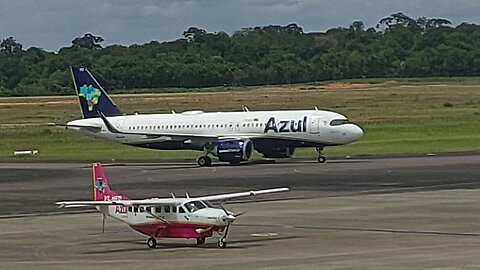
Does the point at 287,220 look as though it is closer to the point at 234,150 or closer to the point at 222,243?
the point at 222,243

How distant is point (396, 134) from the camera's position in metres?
98.1

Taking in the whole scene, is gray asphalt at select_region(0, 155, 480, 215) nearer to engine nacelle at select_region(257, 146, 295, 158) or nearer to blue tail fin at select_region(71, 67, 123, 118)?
engine nacelle at select_region(257, 146, 295, 158)

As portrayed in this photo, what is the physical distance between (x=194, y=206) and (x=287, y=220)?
26.2ft

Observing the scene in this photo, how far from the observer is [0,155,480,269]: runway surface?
3069 centimetres

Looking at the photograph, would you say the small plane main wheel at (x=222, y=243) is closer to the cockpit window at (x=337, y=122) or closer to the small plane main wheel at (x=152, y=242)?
the small plane main wheel at (x=152, y=242)

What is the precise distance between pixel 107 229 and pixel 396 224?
8534 mm

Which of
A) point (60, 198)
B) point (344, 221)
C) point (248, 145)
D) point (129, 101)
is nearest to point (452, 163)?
point (248, 145)

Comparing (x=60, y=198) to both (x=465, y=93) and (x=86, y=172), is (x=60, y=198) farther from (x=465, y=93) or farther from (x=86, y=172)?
(x=465, y=93)

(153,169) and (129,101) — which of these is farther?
(129,101)

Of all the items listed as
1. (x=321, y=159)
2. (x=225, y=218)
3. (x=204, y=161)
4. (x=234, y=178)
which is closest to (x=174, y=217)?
(x=225, y=218)

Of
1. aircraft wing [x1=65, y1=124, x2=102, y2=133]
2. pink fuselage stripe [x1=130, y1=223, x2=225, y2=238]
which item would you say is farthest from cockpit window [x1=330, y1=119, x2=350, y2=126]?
pink fuselage stripe [x1=130, y1=223, x2=225, y2=238]

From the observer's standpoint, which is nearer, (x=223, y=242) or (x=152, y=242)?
(x=223, y=242)

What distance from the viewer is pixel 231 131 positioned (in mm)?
73625

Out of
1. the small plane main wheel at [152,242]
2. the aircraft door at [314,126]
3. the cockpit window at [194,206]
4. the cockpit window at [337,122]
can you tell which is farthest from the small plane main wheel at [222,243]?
the cockpit window at [337,122]
